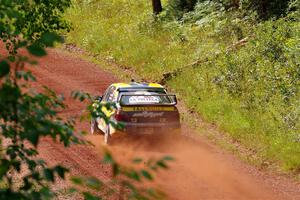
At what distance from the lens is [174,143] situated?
1547 cm

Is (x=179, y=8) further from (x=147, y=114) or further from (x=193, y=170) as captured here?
(x=193, y=170)

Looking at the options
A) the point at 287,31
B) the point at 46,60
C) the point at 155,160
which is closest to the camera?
the point at 155,160

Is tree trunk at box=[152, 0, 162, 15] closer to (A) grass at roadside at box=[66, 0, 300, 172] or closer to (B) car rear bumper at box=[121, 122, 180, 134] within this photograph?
(A) grass at roadside at box=[66, 0, 300, 172]

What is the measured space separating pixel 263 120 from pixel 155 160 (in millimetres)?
13766

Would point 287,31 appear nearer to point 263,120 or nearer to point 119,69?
point 263,120

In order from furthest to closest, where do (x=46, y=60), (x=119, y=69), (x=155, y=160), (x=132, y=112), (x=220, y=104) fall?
(x=46, y=60)
(x=119, y=69)
(x=220, y=104)
(x=132, y=112)
(x=155, y=160)

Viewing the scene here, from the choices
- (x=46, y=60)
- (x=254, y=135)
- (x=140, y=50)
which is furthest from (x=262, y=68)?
(x=46, y=60)

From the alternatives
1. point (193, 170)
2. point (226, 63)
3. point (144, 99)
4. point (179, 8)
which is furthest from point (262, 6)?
point (193, 170)

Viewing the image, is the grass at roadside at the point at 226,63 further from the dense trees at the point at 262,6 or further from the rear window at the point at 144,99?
the rear window at the point at 144,99

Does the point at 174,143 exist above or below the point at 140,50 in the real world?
below

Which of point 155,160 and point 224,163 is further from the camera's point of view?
point 224,163

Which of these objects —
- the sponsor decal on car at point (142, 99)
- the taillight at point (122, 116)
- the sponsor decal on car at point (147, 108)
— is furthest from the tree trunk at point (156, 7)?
the taillight at point (122, 116)

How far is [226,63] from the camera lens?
20438mm

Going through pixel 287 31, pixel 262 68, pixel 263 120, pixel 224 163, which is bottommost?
pixel 224 163
